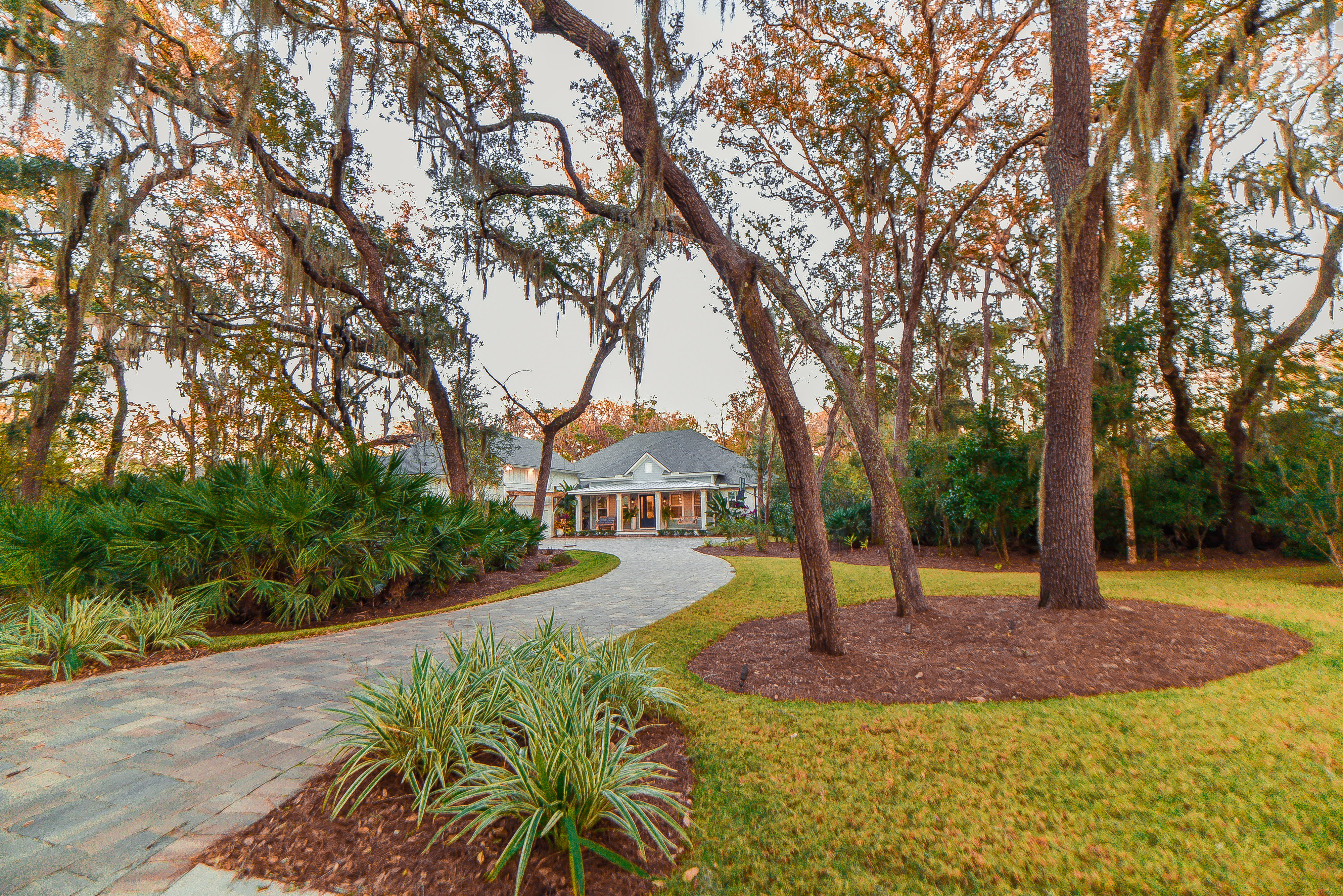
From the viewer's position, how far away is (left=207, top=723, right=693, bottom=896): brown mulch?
174cm

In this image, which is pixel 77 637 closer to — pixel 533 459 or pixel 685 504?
pixel 685 504

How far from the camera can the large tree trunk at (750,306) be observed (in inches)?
166

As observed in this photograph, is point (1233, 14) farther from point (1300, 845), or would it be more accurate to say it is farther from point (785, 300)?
point (1300, 845)

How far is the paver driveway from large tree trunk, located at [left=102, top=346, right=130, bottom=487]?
9832 millimetres

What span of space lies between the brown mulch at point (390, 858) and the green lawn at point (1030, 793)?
11.8 inches

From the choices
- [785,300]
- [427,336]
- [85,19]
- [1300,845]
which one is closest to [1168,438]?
[785,300]

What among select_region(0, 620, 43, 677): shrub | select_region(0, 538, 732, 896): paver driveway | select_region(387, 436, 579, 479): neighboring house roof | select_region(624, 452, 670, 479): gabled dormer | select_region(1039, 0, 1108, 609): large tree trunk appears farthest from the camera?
select_region(624, 452, 670, 479): gabled dormer

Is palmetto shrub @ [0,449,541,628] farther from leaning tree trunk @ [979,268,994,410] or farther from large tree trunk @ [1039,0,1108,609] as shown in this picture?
leaning tree trunk @ [979,268,994,410]

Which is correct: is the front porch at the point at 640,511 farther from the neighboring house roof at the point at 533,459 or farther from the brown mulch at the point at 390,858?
the brown mulch at the point at 390,858

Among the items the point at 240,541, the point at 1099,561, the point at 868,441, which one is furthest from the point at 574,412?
the point at 1099,561

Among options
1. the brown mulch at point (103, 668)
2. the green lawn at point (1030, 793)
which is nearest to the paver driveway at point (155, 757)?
the brown mulch at point (103, 668)

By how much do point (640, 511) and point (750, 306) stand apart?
2608 cm

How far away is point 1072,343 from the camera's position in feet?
18.0

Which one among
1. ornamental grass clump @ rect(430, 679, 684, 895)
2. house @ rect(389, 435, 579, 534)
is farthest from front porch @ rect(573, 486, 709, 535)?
ornamental grass clump @ rect(430, 679, 684, 895)
